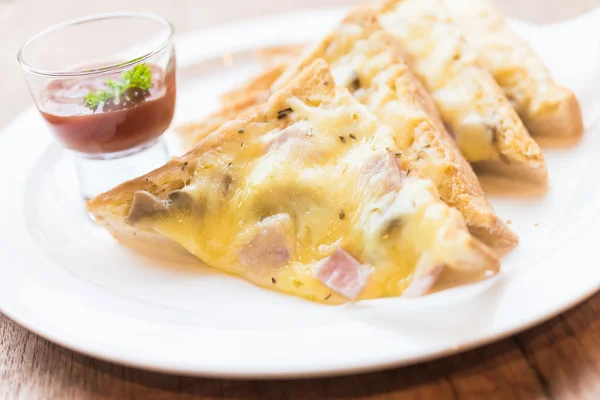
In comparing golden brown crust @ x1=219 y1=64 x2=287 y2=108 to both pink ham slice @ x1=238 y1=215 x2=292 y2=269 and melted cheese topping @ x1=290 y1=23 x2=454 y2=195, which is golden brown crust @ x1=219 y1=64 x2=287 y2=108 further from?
pink ham slice @ x1=238 y1=215 x2=292 y2=269

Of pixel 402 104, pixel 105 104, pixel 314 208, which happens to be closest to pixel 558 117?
pixel 402 104

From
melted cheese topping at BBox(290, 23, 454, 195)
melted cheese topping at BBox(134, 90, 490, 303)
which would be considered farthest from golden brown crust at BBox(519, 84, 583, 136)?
melted cheese topping at BBox(134, 90, 490, 303)

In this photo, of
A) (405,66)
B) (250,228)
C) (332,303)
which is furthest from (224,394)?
(405,66)

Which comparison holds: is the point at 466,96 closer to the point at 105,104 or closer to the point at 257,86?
the point at 257,86

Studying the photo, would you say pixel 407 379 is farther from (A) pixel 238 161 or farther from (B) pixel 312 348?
(A) pixel 238 161

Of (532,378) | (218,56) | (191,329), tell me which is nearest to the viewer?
(532,378)

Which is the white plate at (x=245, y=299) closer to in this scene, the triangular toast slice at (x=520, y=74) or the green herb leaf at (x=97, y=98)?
the triangular toast slice at (x=520, y=74)
